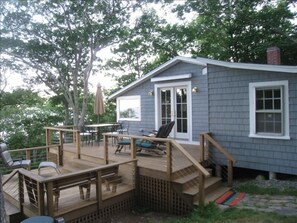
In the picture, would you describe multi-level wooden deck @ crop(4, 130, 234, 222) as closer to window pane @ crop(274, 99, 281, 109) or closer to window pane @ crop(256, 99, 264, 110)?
window pane @ crop(256, 99, 264, 110)

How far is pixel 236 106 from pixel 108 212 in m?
4.10

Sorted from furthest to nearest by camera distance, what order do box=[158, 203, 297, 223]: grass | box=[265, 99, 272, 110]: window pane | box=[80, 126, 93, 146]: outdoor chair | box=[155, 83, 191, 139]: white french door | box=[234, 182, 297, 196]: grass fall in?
box=[80, 126, 93, 146]: outdoor chair < box=[155, 83, 191, 139]: white french door < box=[265, 99, 272, 110]: window pane < box=[234, 182, 297, 196]: grass < box=[158, 203, 297, 223]: grass

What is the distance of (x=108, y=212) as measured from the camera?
4.80 m

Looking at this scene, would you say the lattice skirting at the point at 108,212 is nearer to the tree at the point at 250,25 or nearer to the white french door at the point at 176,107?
the white french door at the point at 176,107

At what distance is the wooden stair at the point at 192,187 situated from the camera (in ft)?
15.3

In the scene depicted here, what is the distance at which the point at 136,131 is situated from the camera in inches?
379

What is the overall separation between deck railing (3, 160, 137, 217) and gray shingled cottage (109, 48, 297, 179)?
294cm

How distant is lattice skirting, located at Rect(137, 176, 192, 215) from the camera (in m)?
4.73

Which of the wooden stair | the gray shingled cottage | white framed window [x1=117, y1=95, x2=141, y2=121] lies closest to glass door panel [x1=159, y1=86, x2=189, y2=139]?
the gray shingled cottage

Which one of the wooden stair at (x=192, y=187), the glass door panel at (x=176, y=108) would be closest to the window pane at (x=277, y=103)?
the wooden stair at (x=192, y=187)

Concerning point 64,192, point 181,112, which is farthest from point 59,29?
point 64,192

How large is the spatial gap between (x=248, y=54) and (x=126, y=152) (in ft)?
32.1

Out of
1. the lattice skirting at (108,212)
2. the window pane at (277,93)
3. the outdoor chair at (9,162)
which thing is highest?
the window pane at (277,93)

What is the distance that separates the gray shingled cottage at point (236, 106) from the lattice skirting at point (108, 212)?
10.2ft
